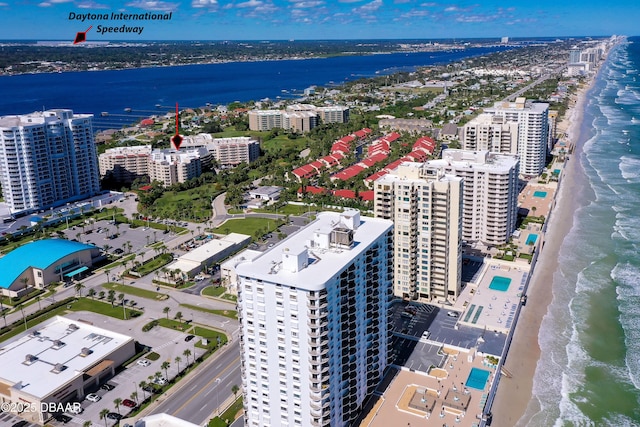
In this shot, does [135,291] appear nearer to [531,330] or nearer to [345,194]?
[345,194]


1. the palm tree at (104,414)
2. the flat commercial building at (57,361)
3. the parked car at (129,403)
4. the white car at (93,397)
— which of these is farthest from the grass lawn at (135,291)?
the palm tree at (104,414)

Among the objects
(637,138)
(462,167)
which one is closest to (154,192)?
(462,167)

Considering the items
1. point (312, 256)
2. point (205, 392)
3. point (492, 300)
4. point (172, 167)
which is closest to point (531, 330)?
point (492, 300)

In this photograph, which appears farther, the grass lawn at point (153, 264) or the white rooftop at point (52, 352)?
the grass lawn at point (153, 264)

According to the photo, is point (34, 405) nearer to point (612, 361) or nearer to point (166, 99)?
point (612, 361)

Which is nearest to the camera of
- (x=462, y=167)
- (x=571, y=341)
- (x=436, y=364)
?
(x=436, y=364)

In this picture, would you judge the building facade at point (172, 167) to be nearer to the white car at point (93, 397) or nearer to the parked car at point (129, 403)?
the white car at point (93, 397)
